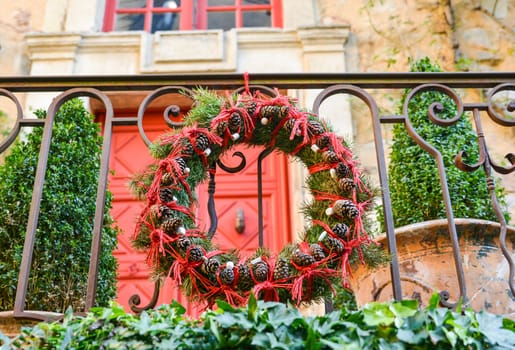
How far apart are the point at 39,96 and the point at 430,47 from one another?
9.69ft

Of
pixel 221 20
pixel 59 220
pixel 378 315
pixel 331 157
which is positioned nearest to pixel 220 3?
pixel 221 20

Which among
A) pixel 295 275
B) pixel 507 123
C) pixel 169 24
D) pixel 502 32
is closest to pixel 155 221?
pixel 295 275

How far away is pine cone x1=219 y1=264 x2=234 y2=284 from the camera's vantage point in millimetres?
1970

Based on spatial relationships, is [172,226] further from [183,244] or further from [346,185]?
[346,185]

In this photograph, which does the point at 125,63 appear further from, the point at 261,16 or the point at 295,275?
the point at 295,275

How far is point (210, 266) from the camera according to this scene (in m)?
1.98

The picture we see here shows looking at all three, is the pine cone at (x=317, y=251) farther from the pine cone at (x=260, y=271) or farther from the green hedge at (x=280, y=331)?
the green hedge at (x=280, y=331)

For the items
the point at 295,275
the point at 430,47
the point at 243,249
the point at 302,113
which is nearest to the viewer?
the point at 295,275

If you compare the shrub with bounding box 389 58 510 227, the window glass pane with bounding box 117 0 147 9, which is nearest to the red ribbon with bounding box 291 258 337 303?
the shrub with bounding box 389 58 510 227

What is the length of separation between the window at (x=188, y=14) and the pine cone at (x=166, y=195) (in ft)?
11.5

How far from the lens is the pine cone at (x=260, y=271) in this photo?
1.97 metres

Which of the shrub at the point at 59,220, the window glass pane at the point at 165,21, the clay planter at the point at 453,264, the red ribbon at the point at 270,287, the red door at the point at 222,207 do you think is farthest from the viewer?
the window glass pane at the point at 165,21

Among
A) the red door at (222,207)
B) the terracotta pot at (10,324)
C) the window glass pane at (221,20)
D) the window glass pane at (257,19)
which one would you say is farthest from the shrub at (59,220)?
the window glass pane at (257,19)

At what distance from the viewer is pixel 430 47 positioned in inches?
205
